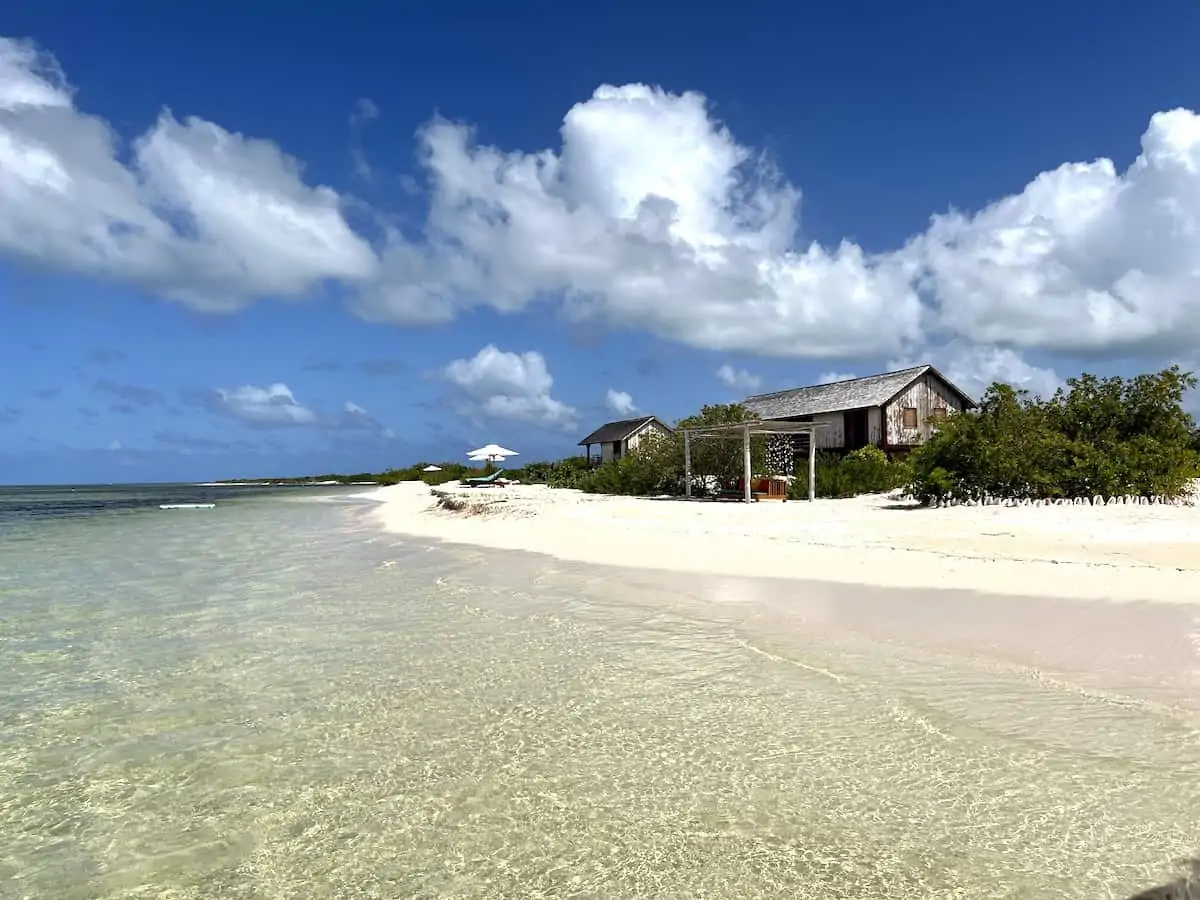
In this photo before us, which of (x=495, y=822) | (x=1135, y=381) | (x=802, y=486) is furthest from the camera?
(x=802, y=486)

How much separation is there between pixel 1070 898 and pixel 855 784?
3.83ft

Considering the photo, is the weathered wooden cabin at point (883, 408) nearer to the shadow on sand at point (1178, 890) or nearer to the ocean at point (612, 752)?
the ocean at point (612, 752)

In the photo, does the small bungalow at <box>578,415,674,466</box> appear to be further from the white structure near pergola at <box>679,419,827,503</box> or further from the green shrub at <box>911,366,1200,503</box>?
the green shrub at <box>911,366,1200,503</box>

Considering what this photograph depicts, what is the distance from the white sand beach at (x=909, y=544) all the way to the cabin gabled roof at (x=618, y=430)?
2981 cm

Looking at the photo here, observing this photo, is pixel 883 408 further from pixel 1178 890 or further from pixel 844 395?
pixel 1178 890

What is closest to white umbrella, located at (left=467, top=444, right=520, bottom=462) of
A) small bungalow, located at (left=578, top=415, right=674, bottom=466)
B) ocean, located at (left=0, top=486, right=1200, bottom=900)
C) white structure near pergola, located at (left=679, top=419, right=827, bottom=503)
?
small bungalow, located at (left=578, top=415, right=674, bottom=466)

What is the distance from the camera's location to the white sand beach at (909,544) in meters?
Answer: 9.34

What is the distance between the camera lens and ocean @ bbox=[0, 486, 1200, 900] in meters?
3.27

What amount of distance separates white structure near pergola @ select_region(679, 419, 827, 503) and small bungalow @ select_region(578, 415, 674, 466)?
71.2 feet

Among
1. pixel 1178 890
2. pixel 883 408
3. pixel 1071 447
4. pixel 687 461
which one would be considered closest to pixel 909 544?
pixel 1071 447

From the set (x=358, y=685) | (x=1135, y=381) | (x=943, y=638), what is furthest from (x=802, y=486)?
(x=358, y=685)

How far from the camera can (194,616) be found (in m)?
9.30

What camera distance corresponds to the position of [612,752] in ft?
14.9

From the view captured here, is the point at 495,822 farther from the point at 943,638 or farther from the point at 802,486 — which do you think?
the point at 802,486
